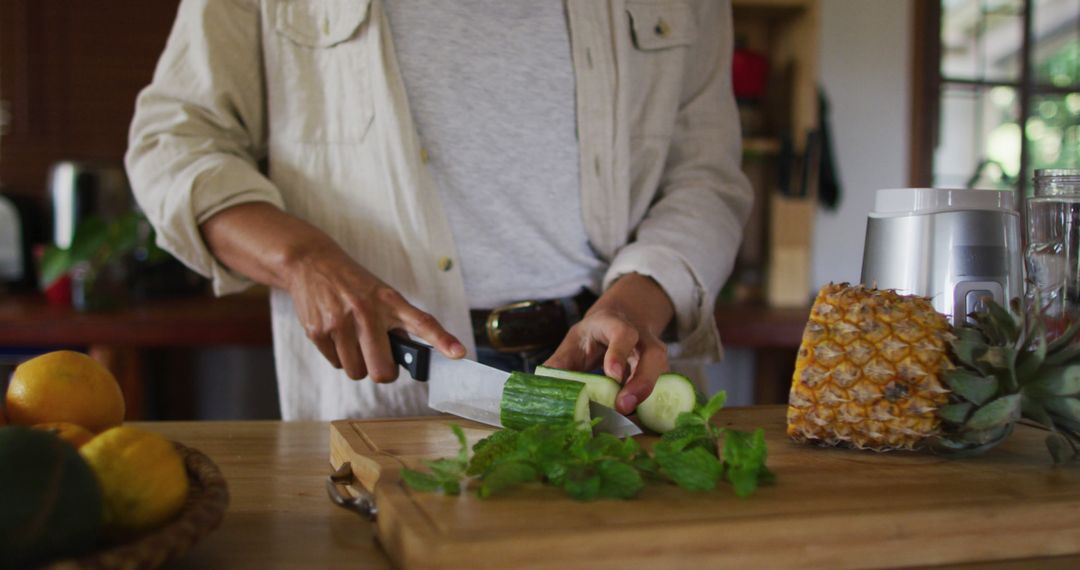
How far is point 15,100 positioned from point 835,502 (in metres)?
3.10

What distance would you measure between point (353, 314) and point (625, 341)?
329 mm

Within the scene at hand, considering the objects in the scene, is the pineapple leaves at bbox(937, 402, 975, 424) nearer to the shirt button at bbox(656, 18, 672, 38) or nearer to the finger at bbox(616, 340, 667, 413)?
the finger at bbox(616, 340, 667, 413)

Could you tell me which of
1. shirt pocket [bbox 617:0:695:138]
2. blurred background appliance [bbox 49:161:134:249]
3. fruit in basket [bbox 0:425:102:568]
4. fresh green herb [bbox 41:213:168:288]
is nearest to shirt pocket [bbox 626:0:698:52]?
shirt pocket [bbox 617:0:695:138]

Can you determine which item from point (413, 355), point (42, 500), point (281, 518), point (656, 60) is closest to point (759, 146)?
point (656, 60)

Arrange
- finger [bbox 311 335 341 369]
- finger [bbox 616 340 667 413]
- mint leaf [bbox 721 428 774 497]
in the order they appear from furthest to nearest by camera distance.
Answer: finger [bbox 311 335 341 369] → finger [bbox 616 340 667 413] → mint leaf [bbox 721 428 774 497]

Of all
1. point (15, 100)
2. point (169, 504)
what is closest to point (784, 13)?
point (15, 100)

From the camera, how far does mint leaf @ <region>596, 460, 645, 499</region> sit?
0.77 m

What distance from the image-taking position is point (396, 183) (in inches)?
→ 52.7

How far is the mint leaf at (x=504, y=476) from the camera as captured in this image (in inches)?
30.4

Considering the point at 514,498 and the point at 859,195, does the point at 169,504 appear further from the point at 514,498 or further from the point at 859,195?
the point at 859,195

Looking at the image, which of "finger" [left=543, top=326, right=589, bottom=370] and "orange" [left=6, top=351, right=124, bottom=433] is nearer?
"orange" [left=6, top=351, right=124, bottom=433]

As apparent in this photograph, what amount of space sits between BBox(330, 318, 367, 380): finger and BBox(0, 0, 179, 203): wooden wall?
2359 mm

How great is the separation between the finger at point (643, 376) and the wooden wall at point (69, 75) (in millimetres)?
2563

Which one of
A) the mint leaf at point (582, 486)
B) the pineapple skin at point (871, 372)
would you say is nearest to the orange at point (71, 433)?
the mint leaf at point (582, 486)
